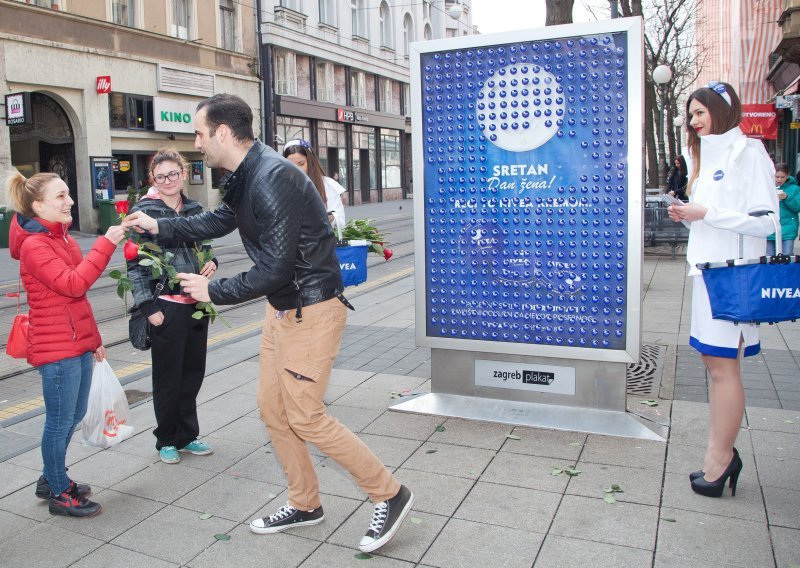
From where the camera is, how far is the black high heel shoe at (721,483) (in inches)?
146

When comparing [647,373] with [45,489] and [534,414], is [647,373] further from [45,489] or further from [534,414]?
[45,489]

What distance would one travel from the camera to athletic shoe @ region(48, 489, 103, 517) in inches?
146

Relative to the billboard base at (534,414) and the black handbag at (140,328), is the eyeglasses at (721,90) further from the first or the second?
the black handbag at (140,328)

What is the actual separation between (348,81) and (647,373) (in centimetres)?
3309

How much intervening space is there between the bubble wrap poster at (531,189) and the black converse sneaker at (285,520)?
196 cm

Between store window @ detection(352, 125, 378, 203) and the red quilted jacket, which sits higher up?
store window @ detection(352, 125, 378, 203)

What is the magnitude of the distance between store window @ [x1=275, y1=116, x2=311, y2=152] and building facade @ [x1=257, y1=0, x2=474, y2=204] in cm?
4

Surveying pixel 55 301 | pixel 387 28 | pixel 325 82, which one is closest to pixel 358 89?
pixel 325 82

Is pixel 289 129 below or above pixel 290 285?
above

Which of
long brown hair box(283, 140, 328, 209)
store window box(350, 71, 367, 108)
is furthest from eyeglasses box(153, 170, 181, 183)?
store window box(350, 71, 367, 108)

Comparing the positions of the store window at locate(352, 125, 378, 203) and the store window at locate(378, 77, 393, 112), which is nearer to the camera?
the store window at locate(352, 125, 378, 203)

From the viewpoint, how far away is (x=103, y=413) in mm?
4008

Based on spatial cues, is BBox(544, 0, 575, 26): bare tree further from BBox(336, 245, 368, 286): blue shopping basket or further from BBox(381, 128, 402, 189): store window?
BBox(381, 128, 402, 189): store window

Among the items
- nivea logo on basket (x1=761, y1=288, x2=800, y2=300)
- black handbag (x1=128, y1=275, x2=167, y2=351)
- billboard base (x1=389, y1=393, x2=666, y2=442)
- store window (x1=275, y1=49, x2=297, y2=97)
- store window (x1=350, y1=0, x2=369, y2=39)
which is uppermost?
store window (x1=350, y1=0, x2=369, y2=39)
